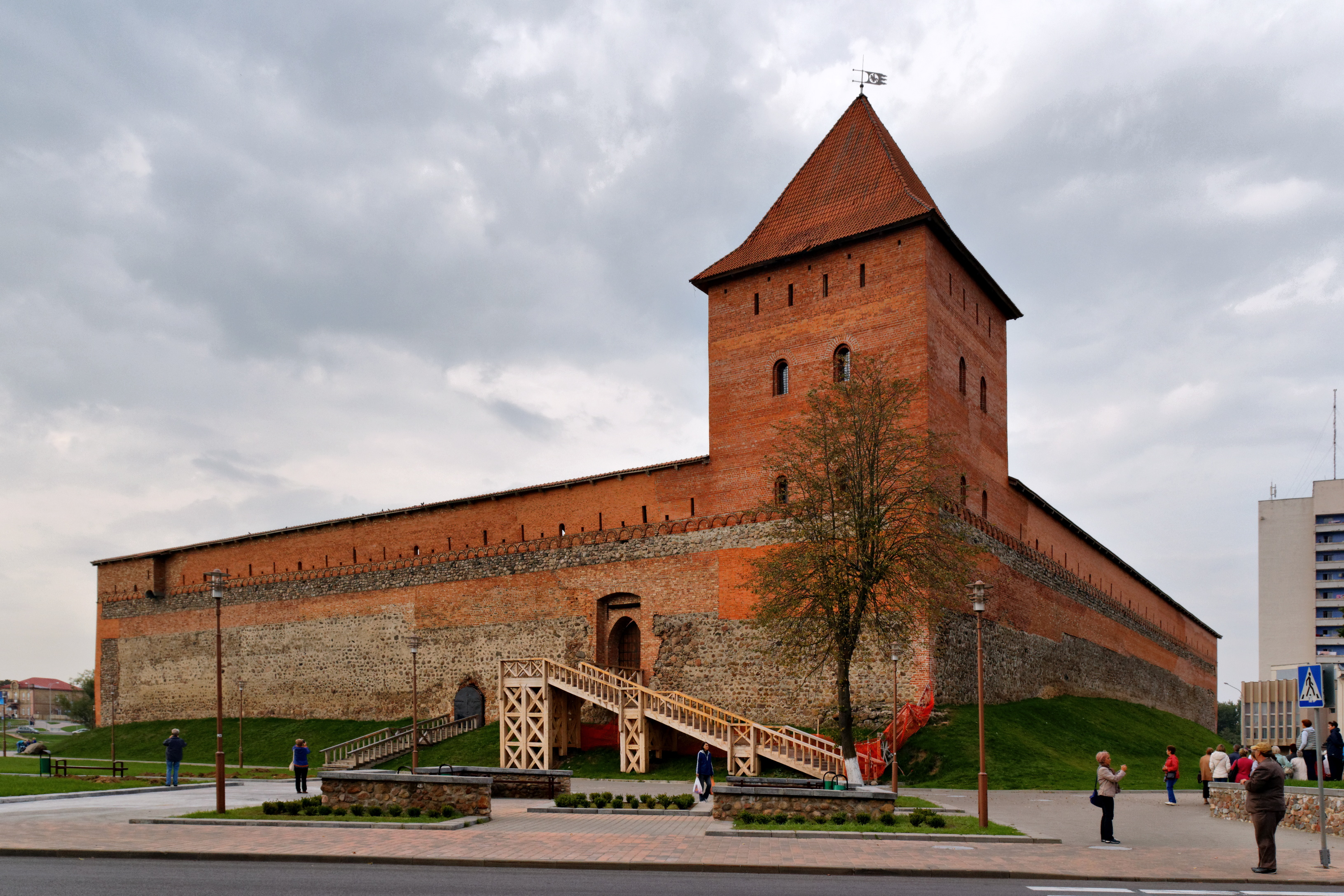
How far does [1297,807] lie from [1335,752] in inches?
97.0

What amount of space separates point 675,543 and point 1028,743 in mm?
11485

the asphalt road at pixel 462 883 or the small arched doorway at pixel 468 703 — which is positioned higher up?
the asphalt road at pixel 462 883

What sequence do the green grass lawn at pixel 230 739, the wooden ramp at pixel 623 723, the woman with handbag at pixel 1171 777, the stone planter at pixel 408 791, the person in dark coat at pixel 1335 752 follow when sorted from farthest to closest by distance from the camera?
the green grass lawn at pixel 230 739, the wooden ramp at pixel 623 723, the woman with handbag at pixel 1171 777, the person in dark coat at pixel 1335 752, the stone planter at pixel 408 791

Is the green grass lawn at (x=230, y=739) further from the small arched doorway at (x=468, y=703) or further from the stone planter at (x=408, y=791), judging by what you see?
the stone planter at (x=408, y=791)

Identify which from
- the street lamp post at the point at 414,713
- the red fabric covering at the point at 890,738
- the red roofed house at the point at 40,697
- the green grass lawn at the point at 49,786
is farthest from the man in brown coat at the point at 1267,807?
the red roofed house at the point at 40,697

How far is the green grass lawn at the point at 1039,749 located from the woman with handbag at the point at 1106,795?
6.65m

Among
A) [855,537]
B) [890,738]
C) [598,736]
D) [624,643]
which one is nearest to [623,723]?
[598,736]

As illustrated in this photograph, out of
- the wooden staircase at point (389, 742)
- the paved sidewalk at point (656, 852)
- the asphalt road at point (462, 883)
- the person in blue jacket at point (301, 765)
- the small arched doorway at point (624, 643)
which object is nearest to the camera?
the asphalt road at point (462, 883)

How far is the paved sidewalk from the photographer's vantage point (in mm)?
11836

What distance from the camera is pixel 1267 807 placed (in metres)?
11.9

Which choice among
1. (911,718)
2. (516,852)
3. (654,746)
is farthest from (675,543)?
(516,852)

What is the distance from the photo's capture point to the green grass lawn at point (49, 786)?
20.9 meters

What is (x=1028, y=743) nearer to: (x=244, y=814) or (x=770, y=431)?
A: (x=770, y=431)

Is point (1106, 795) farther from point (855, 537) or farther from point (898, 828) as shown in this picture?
point (855, 537)
